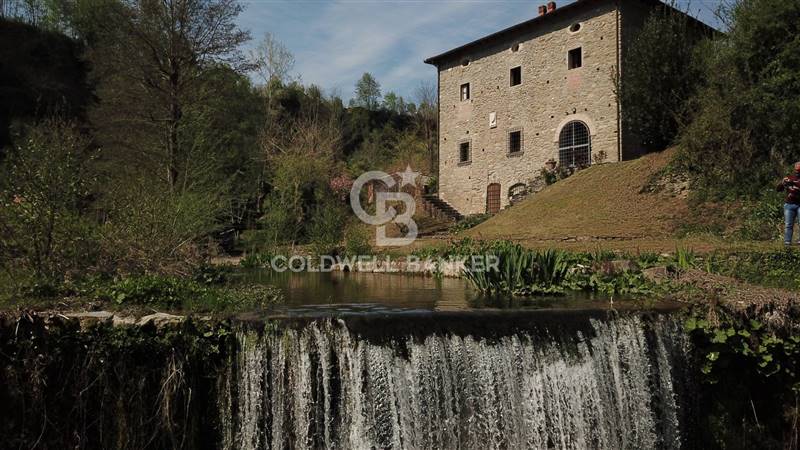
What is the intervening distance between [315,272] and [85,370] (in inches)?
393

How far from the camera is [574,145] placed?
2311 cm

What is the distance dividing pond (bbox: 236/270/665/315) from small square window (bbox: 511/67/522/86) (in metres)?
16.2

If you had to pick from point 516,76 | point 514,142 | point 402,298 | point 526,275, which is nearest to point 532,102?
point 516,76

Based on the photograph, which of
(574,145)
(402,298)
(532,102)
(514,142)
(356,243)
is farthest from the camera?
(514,142)

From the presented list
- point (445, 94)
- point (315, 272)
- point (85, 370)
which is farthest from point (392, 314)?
point (445, 94)

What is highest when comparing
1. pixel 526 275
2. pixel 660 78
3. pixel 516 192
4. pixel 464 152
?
pixel 660 78

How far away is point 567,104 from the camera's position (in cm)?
2344

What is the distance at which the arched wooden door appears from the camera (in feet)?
86.3

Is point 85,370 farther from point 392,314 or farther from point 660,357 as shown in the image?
point 660,357

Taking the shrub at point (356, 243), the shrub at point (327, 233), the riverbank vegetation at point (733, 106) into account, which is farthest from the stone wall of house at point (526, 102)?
the shrub at point (327, 233)

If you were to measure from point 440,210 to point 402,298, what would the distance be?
19.7m

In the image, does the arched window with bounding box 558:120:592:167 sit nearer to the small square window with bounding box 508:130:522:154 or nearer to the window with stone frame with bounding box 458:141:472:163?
the small square window with bounding box 508:130:522:154

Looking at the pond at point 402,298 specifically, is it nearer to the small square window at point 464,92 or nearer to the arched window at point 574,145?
the arched window at point 574,145

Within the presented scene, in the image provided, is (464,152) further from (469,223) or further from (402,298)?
(402,298)
